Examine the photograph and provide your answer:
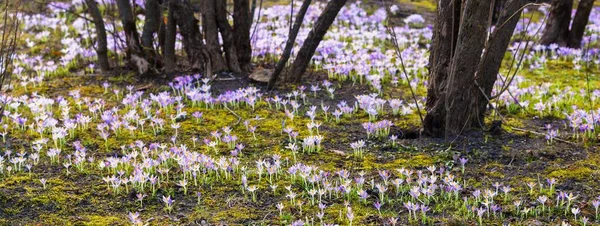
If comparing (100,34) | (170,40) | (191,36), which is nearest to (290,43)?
(191,36)

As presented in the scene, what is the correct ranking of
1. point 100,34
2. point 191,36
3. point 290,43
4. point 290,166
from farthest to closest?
point 100,34
point 191,36
point 290,43
point 290,166

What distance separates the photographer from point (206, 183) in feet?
15.9

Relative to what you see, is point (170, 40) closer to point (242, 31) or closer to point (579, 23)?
point (242, 31)

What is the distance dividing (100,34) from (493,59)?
4.59m

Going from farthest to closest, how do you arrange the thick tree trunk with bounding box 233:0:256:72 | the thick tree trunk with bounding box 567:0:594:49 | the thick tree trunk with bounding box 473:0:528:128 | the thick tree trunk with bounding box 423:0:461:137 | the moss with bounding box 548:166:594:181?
1. the thick tree trunk with bounding box 567:0:594:49
2. the thick tree trunk with bounding box 233:0:256:72
3. the thick tree trunk with bounding box 423:0:461:137
4. the thick tree trunk with bounding box 473:0:528:128
5. the moss with bounding box 548:166:594:181

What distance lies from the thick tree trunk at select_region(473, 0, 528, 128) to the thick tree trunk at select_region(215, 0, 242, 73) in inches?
122

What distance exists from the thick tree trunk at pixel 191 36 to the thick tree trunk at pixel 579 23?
5.38m

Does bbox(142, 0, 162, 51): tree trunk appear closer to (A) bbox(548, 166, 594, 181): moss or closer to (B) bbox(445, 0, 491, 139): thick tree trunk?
(B) bbox(445, 0, 491, 139): thick tree trunk

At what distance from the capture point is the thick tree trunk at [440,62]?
18.0 ft

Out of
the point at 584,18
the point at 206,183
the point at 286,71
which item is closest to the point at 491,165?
the point at 206,183

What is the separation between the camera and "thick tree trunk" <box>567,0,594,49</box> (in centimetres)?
970

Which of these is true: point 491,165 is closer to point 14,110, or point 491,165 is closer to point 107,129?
point 107,129

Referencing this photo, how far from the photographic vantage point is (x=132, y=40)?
311 inches

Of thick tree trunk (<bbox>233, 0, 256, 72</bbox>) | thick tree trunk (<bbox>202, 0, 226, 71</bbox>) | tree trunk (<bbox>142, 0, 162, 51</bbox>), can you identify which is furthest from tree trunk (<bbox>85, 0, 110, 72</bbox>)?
thick tree trunk (<bbox>233, 0, 256, 72</bbox>)
